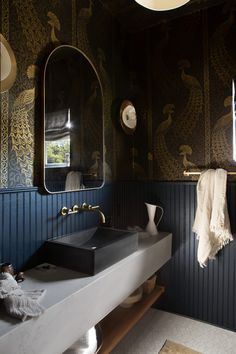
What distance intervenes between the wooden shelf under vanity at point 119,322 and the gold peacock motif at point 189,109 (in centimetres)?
145

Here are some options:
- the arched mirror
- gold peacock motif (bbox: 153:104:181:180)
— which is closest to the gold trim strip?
the arched mirror

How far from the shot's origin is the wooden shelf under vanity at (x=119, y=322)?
1.62 m

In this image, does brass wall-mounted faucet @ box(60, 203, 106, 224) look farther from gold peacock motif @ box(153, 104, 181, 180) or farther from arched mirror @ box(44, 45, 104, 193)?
gold peacock motif @ box(153, 104, 181, 180)

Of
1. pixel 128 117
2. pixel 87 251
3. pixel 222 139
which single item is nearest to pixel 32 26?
pixel 128 117

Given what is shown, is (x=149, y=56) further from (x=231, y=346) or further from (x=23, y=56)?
(x=231, y=346)

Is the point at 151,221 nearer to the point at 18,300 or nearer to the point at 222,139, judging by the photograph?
the point at 222,139

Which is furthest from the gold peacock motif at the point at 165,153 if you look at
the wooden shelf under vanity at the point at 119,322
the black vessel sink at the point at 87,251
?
the wooden shelf under vanity at the point at 119,322

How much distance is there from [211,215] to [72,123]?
1290mm

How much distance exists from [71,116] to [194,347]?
1.93 meters

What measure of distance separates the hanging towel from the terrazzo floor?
1108 mm

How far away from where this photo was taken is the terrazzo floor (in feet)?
6.07

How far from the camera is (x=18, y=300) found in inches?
40.3

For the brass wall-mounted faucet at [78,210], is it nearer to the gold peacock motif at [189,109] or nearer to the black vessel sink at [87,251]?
the black vessel sink at [87,251]

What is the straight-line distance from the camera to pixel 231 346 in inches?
74.0
